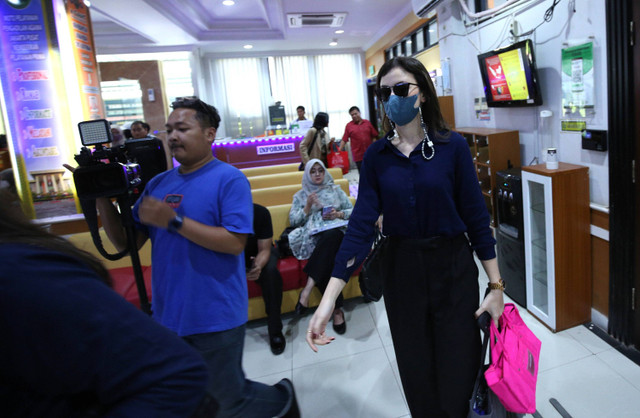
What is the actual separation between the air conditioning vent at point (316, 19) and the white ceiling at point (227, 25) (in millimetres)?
136

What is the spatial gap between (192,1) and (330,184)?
486 centimetres

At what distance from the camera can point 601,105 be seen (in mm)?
2295

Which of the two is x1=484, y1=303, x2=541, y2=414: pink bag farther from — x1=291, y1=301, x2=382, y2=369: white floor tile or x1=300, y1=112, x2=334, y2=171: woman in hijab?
x1=300, y1=112, x2=334, y2=171: woman in hijab

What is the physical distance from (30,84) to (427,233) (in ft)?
12.0

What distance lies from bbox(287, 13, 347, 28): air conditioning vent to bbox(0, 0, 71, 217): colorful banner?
4187mm

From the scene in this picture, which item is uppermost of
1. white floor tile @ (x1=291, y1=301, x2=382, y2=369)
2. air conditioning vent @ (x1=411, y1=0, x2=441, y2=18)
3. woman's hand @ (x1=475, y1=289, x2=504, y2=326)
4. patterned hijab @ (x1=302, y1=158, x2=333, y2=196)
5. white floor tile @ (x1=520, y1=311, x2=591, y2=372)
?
air conditioning vent @ (x1=411, y1=0, x2=441, y2=18)

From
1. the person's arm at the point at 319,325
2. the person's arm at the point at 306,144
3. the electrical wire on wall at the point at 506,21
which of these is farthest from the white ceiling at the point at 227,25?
the person's arm at the point at 319,325

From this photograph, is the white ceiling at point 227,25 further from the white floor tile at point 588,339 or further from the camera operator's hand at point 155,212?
the white floor tile at point 588,339

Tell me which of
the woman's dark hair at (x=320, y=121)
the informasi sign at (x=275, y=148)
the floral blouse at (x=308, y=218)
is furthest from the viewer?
the informasi sign at (x=275, y=148)

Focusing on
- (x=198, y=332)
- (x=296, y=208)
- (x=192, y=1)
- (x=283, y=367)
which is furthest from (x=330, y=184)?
(x=192, y=1)

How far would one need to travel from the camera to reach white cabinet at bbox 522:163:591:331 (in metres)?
2.36

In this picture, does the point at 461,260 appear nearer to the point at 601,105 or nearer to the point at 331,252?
the point at 331,252

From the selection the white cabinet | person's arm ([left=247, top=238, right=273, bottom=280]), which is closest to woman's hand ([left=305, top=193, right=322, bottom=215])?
person's arm ([left=247, top=238, right=273, bottom=280])

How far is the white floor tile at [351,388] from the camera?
1.95 meters
